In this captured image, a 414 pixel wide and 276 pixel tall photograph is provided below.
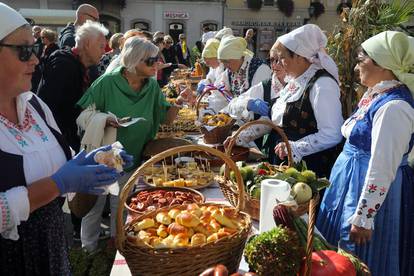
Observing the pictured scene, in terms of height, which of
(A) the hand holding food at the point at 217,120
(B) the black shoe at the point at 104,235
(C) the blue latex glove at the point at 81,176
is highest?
(C) the blue latex glove at the point at 81,176

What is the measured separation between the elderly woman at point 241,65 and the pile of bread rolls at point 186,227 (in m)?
2.92

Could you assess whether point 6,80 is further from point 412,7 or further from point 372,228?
point 412,7

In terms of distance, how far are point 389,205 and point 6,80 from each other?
6.36 feet

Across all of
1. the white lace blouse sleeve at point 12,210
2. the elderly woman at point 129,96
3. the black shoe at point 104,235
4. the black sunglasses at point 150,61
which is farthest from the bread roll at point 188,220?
the black shoe at point 104,235

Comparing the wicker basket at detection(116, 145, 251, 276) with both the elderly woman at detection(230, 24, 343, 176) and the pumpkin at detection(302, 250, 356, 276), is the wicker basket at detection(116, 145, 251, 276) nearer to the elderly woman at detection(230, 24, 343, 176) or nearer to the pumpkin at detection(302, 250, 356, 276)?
the pumpkin at detection(302, 250, 356, 276)

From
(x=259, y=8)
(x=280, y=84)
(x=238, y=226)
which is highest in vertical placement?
(x=259, y=8)

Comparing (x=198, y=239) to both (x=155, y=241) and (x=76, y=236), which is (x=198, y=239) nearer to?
(x=155, y=241)

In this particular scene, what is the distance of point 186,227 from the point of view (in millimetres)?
1454

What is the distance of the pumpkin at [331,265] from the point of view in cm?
117

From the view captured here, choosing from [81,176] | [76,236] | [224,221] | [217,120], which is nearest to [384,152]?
[224,221]

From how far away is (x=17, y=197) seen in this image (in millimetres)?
1394

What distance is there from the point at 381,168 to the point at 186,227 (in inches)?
42.3

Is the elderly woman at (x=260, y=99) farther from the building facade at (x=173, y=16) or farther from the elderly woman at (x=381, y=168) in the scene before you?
the building facade at (x=173, y=16)

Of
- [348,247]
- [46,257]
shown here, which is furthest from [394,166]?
[46,257]
